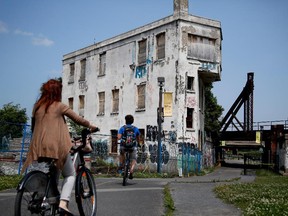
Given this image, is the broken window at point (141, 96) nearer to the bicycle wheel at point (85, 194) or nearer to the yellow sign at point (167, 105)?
the yellow sign at point (167, 105)

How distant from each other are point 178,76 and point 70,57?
46.1ft

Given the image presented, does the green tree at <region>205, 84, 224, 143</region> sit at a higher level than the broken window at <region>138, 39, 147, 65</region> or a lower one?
lower

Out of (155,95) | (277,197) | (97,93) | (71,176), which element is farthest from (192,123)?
(71,176)

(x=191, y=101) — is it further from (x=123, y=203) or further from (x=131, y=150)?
(x=123, y=203)

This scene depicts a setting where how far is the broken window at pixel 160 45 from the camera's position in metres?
26.7

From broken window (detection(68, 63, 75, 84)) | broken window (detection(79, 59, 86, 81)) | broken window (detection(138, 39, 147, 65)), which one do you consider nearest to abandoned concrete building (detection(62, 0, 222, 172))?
broken window (detection(138, 39, 147, 65))

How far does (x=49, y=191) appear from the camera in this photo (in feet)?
13.5

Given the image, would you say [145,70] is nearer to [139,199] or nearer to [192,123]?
[192,123]

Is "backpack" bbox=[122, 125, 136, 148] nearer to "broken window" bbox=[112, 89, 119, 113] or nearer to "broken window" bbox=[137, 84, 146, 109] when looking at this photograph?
"broken window" bbox=[137, 84, 146, 109]

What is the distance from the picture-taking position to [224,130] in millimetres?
37375

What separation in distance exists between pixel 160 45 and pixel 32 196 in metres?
23.8

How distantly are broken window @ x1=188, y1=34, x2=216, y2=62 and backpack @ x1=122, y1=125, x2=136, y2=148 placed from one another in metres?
17.4

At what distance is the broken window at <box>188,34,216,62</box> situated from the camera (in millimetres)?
26047

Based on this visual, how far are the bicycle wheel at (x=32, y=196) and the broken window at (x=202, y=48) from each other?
2277 centimetres
